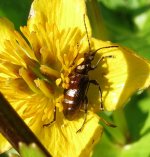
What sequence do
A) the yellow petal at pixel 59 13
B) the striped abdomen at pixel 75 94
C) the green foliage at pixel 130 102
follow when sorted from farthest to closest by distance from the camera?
the green foliage at pixel 130 102 < the yellow petal at pixel 59 13 < the striped abdomen at pixel 75 94

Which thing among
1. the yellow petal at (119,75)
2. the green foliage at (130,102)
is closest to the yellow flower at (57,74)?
the yellow petal at (119,75)

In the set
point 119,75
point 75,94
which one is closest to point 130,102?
point 119,75

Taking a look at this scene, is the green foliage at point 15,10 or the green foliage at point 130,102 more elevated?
the green foliage at point 15,10

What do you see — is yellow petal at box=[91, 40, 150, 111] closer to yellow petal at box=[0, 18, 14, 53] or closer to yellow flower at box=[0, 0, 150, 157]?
yellow flower at box=[0, 0, 150, 157]

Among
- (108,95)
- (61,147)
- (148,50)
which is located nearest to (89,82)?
(108,95)

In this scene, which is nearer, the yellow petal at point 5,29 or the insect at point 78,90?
the insect at point 78,90

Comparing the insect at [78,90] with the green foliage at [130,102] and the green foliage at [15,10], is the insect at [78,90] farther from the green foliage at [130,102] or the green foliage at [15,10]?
the green foliage at [15,10]

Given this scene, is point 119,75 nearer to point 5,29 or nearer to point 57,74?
point 57,74

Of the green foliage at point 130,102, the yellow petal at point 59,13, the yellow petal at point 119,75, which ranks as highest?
the yellow petal at point 59,13
